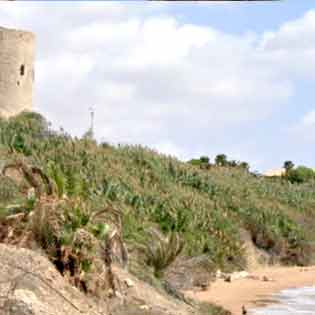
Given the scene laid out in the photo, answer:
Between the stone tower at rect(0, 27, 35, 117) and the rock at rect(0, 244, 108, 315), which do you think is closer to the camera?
the rock at rect(0, 244, 108, 315)

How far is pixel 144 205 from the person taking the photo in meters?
30.4

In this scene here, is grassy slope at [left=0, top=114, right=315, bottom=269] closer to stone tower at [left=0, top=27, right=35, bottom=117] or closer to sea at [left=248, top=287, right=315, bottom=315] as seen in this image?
sea at [left=248, top=287, right=315, bottom=315]

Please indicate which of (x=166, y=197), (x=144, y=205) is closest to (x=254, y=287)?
(x=144, y=205)

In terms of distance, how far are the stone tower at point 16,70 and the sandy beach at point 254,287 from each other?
118 feet

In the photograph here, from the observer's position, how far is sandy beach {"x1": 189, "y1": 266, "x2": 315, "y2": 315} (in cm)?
2138

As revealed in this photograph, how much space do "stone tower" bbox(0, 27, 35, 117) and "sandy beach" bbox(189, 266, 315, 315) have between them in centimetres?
3583

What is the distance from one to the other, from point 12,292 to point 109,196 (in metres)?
16.7

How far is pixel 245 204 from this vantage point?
38.8 meters

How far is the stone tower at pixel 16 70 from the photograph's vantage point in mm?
65875

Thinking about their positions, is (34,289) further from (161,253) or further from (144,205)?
(144,205)

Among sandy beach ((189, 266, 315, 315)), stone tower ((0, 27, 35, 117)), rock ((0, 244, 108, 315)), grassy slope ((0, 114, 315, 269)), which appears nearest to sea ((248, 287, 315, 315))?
sandy beach ((189, 266, 315, 315))

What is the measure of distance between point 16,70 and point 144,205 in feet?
124

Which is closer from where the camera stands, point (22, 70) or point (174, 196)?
point (174, 196)

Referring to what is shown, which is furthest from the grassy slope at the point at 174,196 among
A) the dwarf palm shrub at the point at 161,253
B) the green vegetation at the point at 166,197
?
the dwarf palm shrub at the point at 161,253
